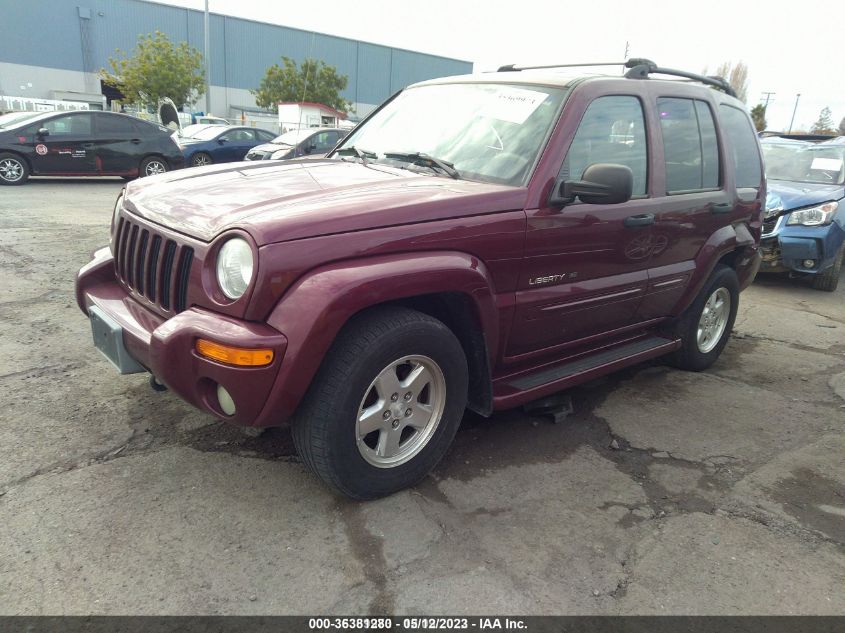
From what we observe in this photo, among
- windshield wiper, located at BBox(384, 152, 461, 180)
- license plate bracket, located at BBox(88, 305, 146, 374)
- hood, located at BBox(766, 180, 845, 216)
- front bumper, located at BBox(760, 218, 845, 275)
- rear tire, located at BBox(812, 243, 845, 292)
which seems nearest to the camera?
license plate bracket, located at BBox(88, 305, 146, 374)

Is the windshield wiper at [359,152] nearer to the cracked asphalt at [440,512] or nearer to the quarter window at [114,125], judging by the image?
the cracked asphalt at [440,512]

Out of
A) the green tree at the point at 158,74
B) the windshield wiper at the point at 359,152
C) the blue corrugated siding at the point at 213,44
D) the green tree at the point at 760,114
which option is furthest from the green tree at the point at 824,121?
the windshield wiper at the point at 359,152

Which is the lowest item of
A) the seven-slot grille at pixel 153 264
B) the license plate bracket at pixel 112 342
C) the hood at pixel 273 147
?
the hood at pixel 273 147

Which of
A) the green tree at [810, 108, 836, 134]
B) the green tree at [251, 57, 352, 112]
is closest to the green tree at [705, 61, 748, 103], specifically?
the green tree at [810, 108, 836, 134]

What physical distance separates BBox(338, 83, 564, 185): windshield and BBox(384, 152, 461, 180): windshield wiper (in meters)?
0.02

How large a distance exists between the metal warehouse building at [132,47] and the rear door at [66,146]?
Result: 22.4m

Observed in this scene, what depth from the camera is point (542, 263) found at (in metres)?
2.98

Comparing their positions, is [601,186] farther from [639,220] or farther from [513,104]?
[513,104]

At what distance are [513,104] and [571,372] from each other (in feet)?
4.70

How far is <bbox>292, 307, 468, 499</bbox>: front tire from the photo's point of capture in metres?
2.41

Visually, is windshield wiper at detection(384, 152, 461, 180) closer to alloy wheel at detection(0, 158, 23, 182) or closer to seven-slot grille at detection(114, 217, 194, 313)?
seven-slot grille at detection(114, 217, 194, 313)

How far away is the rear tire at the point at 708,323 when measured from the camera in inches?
168

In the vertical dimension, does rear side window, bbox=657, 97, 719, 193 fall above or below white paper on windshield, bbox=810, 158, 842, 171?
above

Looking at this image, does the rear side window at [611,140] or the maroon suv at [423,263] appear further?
the rear side window at [611,140]
